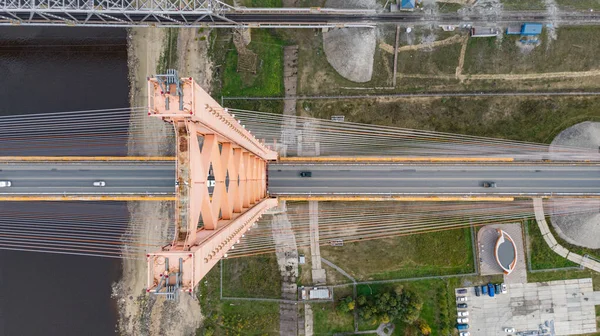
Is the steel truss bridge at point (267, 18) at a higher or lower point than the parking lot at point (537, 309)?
higher

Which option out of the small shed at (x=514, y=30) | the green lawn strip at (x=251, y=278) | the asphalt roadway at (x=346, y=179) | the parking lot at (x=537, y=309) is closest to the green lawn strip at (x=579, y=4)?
the small shed at (x=514, y=30)

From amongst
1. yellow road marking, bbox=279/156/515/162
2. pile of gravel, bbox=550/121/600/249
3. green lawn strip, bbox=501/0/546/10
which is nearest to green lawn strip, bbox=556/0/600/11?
green lawn strip, bbox=501/0/546/10

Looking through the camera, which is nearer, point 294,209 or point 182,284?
point 182,284

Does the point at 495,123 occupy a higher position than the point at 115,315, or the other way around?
the point at 495,123

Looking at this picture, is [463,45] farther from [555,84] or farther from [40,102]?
[40,102]

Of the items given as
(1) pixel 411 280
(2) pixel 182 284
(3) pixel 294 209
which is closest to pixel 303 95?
(3) pixel 294 209

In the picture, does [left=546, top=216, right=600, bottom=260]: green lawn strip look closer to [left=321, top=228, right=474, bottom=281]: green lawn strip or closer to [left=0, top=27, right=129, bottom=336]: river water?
[left=321, top=228, right=474, bottom=281]: green lawn strip

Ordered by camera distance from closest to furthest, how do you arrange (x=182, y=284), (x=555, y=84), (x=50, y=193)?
(x=182, y=284) < (x=50, y=193) < (x=555, y=84)

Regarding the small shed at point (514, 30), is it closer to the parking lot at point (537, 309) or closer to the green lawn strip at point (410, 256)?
the green lawn strip at point (410, 256)
